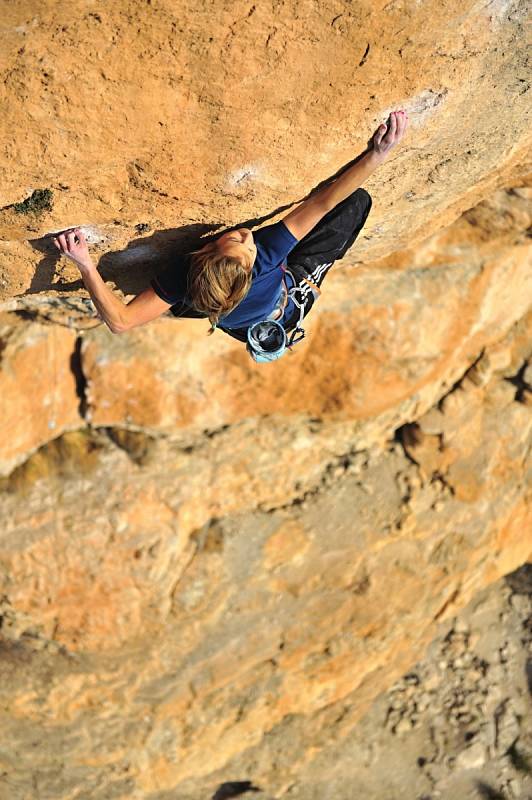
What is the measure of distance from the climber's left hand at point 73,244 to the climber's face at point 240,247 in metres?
0.54

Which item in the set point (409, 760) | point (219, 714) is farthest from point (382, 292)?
point (409, 760)

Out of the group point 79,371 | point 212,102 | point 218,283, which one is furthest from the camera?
point 79,371

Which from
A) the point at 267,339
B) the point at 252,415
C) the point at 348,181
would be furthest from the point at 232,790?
the point at 348,181

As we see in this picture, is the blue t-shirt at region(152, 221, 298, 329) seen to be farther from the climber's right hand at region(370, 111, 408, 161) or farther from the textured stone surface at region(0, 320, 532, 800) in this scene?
the textured stone surface at region(0, 320, 532, 800)

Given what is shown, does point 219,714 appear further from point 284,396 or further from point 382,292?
point 382,292

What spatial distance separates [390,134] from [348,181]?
0.23 metres

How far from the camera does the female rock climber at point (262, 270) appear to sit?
258 cm

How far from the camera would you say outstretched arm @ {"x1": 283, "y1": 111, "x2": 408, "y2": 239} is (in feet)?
9.00

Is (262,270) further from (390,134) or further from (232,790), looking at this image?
(232,790)

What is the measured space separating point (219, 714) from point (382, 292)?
10.8ft

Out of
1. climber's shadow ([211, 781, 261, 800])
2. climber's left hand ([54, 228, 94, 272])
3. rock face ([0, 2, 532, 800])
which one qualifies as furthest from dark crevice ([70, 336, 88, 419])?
climber's shadow ([211, 781, 261, 800])

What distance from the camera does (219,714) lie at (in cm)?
545

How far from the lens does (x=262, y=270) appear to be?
2.90 m

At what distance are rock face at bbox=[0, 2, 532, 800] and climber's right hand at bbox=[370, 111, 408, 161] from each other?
6 cm
